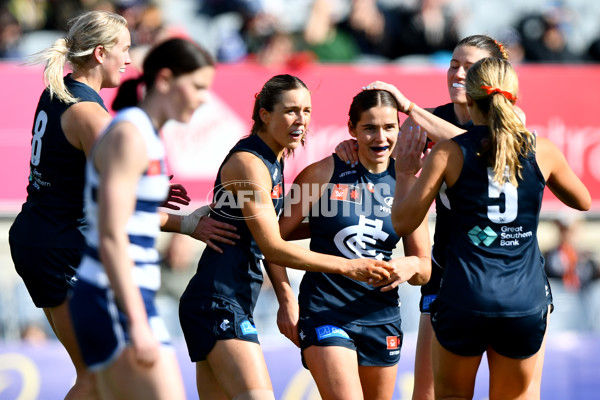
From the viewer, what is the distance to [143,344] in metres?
3.13

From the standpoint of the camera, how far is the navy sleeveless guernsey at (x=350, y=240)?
15.8 feet

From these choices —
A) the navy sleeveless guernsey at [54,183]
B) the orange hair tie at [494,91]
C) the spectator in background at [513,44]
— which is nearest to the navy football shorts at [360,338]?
the navy sleeveless guernsey at [54,183]

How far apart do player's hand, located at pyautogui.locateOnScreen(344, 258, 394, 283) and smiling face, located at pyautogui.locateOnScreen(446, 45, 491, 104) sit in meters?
1.18

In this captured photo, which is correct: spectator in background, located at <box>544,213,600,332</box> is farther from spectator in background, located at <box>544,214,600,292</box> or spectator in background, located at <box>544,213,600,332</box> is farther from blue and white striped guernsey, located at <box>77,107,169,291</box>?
blue and white striped guernsey, located at <box>77,107,169,291</box>

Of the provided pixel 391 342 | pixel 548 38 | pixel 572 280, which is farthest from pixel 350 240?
pixel 548 38

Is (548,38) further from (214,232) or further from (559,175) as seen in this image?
(214,232)

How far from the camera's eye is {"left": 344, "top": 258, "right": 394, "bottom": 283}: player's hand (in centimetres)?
455

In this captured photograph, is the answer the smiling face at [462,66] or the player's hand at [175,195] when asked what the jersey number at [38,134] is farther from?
the smiling face at [462,66]

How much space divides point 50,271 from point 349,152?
1791mm

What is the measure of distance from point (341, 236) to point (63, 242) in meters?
1.53

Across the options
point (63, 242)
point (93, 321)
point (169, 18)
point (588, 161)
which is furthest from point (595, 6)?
point (93, 321)

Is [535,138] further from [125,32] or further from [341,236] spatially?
[125,32]

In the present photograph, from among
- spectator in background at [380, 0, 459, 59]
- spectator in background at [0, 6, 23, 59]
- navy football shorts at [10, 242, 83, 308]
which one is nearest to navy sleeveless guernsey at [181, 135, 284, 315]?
navy football shorts at [10, 242, 83, 308]

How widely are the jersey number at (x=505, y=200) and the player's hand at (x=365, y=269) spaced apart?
0.76 metres
